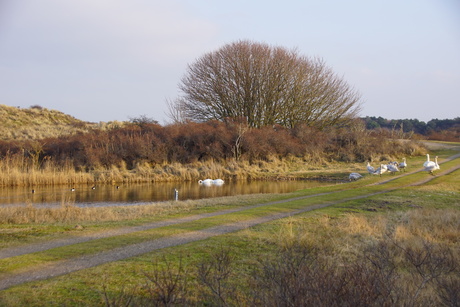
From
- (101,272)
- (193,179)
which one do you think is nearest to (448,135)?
(193,179)

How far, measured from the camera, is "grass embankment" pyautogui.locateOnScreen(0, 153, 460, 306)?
6.34m

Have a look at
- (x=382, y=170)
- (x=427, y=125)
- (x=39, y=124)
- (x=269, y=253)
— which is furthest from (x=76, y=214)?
(x=427, y=125)

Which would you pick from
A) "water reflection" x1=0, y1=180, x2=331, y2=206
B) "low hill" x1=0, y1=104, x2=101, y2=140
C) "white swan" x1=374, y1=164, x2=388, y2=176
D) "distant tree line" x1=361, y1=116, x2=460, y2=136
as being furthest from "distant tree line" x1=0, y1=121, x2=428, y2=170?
"distant tree line" x1=361, y1=116, x2=460, y2=136

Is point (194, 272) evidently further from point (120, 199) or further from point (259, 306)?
point (120, 199)

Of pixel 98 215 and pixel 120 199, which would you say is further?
pixel 120 199

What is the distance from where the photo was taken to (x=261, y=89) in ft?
171

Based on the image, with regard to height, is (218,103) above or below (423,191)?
above

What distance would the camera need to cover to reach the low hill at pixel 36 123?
5675 centimetres

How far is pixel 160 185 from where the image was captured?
104ft

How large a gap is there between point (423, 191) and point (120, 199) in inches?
629

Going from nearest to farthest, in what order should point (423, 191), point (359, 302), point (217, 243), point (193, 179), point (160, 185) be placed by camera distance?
point (359, 302)
point (217, 243)
point (423, 191)
point (160, 185)
point (193, 179)

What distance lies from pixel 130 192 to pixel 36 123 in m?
46.2

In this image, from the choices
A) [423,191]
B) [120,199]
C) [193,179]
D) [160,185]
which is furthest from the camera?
[193,179]

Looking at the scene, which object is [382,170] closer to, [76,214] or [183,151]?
[183,151]
